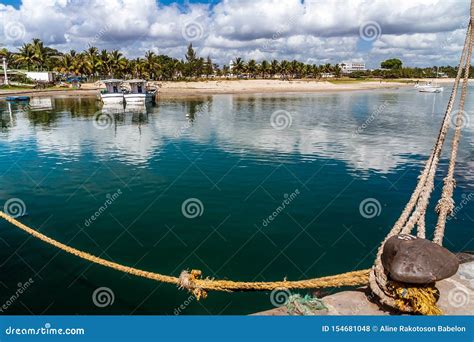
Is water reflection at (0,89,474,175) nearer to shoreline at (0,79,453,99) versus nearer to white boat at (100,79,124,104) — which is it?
white boat at (100,79,124,104)

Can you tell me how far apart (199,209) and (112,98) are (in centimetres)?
5806

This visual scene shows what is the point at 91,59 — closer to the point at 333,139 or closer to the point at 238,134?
the point at 238,134

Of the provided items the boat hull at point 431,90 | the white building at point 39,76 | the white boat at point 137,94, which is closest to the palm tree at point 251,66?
the boat hull at point 431,90

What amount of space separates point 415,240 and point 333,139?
95.7 feet

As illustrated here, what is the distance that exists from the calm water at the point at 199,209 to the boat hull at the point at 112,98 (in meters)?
34.7

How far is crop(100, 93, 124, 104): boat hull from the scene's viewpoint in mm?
68062

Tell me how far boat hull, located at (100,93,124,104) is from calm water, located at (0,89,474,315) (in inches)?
1366

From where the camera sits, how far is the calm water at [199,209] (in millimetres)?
10977

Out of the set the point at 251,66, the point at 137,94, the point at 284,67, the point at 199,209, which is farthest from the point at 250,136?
the point at 284,67

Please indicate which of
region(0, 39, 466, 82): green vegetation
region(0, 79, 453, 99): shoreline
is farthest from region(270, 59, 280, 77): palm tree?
region(0, 79, 453, 99): shoreline

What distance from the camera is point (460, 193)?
18.7 meters

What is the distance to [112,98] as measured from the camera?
6838 centimetres

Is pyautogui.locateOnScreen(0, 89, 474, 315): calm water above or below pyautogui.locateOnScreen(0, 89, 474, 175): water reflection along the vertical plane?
below

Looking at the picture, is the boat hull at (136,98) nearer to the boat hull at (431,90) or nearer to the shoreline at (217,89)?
the shoreline at (217,89)
